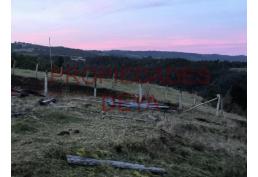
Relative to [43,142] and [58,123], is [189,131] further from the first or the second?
[43,142]

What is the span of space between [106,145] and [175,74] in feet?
138

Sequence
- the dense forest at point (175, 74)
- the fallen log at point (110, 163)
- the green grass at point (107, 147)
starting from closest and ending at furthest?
1. the green grass at point (107, 147)
2. the fallen log at point (110, 163)
3. the dense forest at point (175, 74)

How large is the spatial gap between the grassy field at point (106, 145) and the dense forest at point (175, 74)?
12.7 meters

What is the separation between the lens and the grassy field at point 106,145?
7.67 metres

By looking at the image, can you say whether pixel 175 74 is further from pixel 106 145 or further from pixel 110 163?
pixel 110 163

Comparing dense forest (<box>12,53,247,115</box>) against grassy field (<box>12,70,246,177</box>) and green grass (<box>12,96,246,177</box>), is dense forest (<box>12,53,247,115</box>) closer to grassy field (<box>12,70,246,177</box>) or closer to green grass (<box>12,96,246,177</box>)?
grassy field (<box>12,70,246,177</box>)

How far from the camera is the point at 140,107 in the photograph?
18.8 m

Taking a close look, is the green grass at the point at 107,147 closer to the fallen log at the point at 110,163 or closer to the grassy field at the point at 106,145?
the grassy field at the point at 106,145

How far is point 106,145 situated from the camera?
954 cm

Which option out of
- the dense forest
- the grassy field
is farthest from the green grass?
the dense forest

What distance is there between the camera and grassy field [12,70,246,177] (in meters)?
7.67

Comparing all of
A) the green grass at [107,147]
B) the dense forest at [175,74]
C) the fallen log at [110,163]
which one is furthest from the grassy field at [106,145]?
the dense forest at [175,74]
